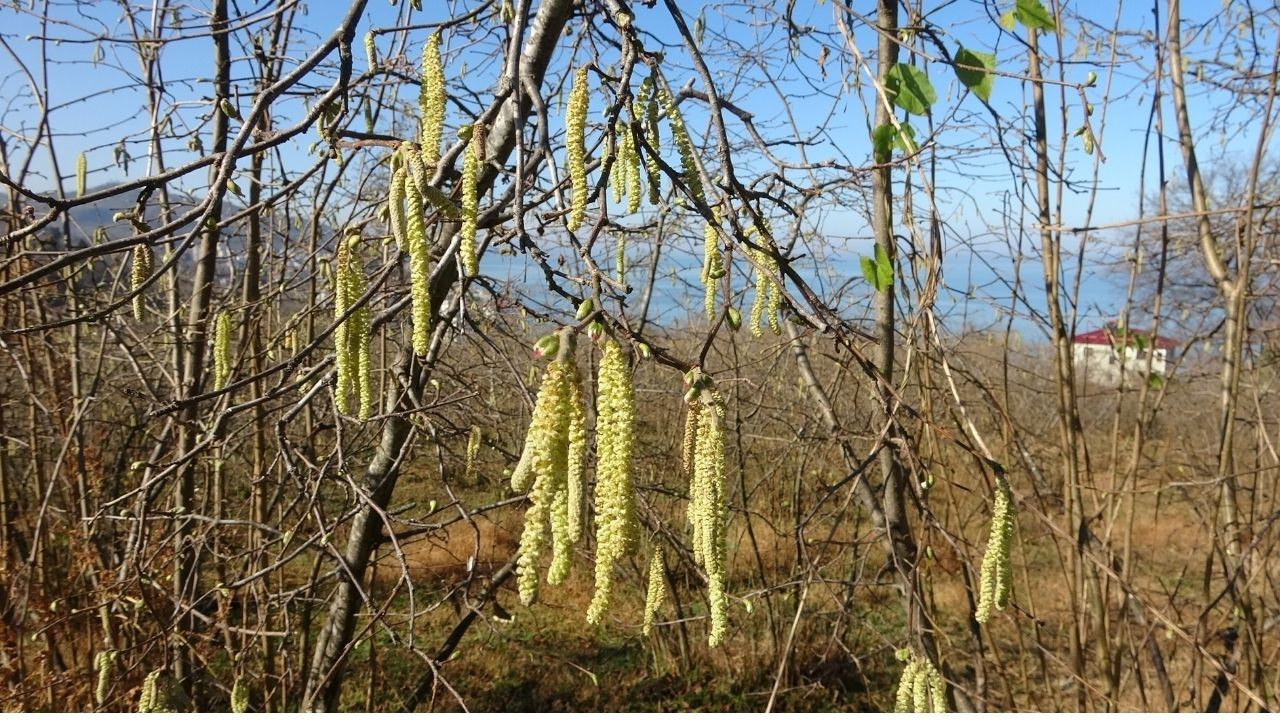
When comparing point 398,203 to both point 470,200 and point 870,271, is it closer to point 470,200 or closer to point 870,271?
point 470,200

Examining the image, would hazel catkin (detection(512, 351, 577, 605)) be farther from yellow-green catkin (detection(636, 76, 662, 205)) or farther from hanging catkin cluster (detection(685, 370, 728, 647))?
yellow-green catkin (detection(636, 76, 662, 205))

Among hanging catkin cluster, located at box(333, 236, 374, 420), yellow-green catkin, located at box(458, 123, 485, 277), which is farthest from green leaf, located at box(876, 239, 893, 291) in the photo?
hanging catkin cluster, located at box(333, 236, 374, 420)

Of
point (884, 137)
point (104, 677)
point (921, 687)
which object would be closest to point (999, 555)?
point (921, 687)

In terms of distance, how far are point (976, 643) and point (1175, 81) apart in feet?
5.78

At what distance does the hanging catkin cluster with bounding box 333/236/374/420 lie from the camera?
1189mm

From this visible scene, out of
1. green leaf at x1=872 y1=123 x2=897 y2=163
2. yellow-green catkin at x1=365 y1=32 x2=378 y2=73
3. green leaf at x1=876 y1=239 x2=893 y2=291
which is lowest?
green leaf at x1=876 y1=239 x2=893 y2=291

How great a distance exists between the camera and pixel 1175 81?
85.0 inches

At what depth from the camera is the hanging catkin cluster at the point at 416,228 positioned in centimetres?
100

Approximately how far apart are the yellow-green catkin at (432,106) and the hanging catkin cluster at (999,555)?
1.05m

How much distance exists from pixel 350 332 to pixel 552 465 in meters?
0.67

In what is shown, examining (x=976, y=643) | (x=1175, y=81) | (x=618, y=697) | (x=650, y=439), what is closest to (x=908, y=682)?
(x=976, y=643)

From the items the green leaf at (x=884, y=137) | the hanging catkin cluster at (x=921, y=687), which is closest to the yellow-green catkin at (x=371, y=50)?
the green leaf at (x=884, y=137)

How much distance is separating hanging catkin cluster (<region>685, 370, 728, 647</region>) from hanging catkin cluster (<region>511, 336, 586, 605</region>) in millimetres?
148

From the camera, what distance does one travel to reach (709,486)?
0.87 m
